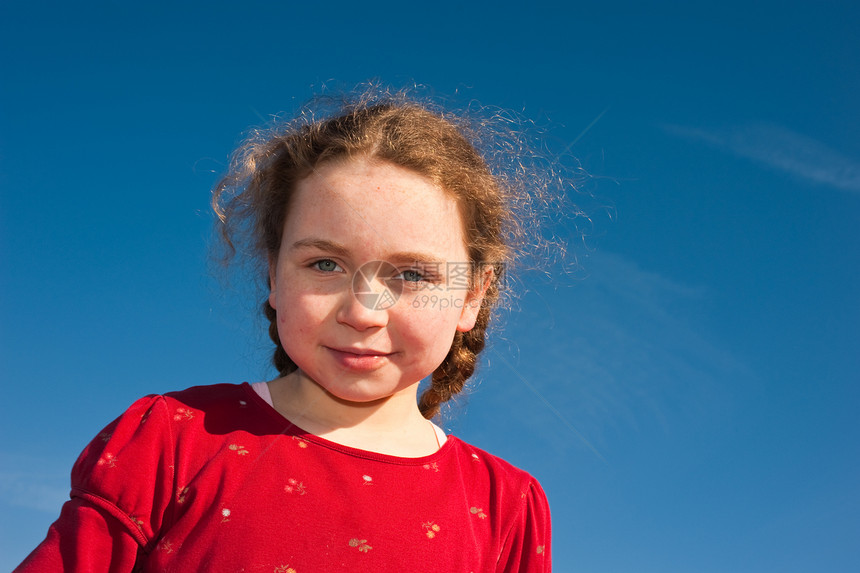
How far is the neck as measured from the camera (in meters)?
2.28

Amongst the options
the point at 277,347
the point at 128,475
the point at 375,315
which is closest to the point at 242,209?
the point at 277,347

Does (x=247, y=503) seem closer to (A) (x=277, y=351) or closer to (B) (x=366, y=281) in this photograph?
(B) (x=366, y=281)

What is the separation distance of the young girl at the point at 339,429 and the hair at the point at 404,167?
12 millimetres

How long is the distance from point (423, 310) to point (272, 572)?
84cm

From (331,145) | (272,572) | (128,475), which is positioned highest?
(331,145)

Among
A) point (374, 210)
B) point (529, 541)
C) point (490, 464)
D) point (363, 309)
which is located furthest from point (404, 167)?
point (529, 541)

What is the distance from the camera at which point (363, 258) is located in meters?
2.12

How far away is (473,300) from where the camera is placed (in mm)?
2648

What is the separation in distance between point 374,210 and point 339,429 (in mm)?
699

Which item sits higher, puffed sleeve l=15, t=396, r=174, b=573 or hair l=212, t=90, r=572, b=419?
hair l=212, t=90, r=572, b=419

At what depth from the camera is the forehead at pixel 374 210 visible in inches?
84.0

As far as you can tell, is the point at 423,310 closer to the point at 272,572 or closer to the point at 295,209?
the point at 295,209

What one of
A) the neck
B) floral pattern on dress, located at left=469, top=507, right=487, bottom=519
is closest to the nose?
the neck

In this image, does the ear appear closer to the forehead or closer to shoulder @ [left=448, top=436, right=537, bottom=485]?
the forehead
